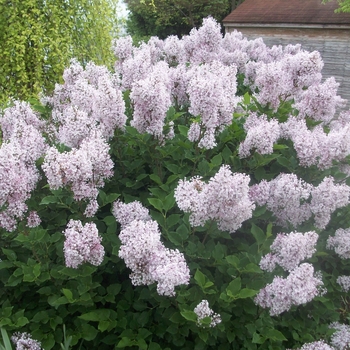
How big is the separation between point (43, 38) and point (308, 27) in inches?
290

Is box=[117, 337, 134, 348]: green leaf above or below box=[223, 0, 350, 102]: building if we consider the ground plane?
above

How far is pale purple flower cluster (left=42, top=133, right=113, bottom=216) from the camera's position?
2.13 m

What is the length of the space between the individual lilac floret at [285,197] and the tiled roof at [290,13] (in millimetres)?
10100

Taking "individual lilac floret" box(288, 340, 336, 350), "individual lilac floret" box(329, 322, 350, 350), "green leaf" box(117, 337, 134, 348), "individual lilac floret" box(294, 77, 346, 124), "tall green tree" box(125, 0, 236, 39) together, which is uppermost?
"individual lilac floret" box(294, 77, 346, 124)

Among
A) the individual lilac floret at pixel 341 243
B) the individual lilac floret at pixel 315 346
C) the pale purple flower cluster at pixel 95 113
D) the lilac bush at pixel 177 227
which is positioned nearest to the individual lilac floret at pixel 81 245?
the lilac bush at pixel 177 227

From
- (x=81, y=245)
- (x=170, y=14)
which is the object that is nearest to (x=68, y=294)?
(x=81, y=245)

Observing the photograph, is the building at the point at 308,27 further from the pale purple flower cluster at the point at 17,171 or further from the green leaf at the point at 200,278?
the green leaf at the point at 200,278

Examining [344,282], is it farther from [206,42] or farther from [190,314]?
[206,42]

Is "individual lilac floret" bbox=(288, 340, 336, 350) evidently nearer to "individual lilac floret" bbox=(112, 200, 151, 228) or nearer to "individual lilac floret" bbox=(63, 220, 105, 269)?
"individual lilac floret" bbox=(112, 200, 151, 228)

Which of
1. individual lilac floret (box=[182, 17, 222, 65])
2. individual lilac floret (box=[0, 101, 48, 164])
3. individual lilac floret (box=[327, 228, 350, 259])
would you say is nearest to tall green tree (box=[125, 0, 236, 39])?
individual lilac floret (box=[182, 17, 222, 65])

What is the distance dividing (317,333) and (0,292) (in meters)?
1.92

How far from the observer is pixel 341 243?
2.66 m

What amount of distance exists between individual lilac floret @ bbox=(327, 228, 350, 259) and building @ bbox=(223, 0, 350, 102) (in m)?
9.68

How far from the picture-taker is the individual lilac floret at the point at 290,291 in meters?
2.06
